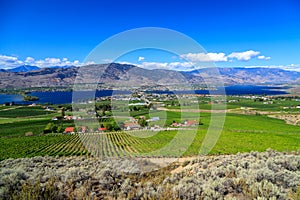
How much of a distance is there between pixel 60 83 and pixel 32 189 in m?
196

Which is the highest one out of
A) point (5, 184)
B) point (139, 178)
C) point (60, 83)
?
point (60, 83)

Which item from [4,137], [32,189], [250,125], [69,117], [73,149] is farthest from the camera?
[69,117]

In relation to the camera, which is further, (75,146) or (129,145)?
(75,146)

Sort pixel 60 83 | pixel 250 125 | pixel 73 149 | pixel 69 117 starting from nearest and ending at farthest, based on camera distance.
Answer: pixel 73 149
pixel 250 125
pixel 69 117
pixel 60 83

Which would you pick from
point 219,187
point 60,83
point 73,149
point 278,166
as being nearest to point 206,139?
point 73,149

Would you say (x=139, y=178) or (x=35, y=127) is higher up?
(x=139, y=178)

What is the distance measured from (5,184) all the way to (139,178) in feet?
14.4

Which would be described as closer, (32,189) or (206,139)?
(32,189)

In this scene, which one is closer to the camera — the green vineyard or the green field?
the green field

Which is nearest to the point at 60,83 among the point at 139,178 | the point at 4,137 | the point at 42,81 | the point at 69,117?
the point at 42,81

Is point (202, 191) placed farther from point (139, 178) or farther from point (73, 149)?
point (73, 149)

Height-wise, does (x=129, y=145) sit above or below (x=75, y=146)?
above

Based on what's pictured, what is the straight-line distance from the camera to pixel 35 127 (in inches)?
1797

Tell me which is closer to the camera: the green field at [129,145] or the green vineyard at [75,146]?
the green field at [129,145]
